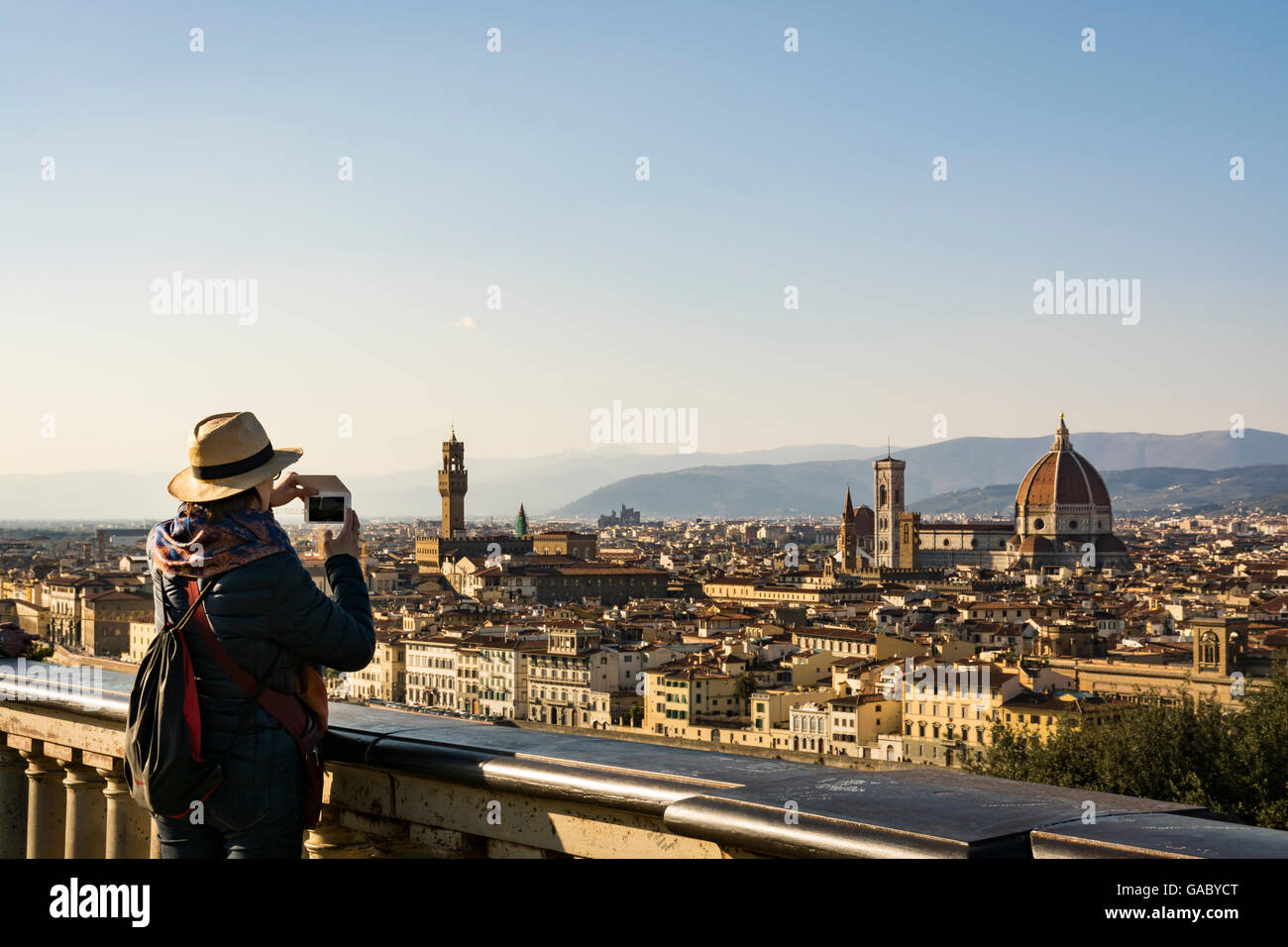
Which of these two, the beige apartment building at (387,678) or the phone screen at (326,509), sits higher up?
the phone screen at (326,509)

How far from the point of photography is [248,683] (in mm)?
1829

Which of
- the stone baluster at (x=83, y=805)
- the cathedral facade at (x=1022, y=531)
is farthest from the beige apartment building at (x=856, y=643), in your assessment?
the cathedral facade at (x=1022, y=531)

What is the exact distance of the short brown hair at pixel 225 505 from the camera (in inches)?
A: 75.9

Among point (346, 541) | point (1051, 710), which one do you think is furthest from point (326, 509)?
point (1051, 710)

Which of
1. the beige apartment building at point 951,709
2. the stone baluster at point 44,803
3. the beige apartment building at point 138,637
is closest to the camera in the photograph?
the stone baluster at point 44,803

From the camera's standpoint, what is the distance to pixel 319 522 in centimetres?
208

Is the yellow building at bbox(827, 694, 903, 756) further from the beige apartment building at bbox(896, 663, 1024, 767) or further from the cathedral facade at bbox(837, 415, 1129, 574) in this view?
the cathedral facade at bbox(837, 415, 1129, 574)

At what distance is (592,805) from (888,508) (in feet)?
269

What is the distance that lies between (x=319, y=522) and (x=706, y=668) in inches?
1195

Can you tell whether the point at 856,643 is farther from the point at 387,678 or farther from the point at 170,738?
Result: the point at 170,738

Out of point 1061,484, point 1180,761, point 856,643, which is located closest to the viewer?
point 1180,761

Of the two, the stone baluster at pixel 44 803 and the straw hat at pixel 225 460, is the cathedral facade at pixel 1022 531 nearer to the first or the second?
the stone baluster at pixel 44 803
